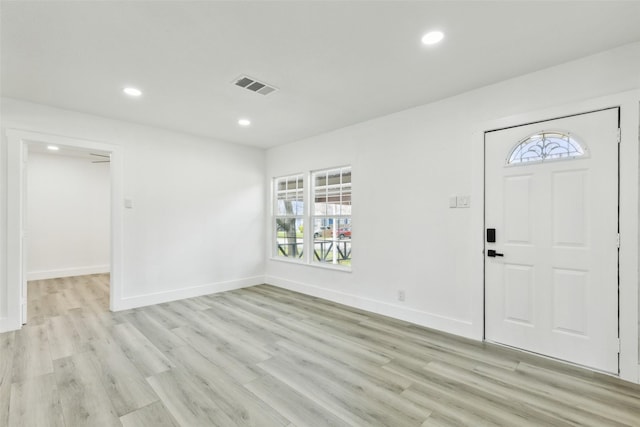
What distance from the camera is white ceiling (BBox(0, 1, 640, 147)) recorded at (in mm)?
1973

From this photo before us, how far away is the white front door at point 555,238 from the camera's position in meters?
2.44

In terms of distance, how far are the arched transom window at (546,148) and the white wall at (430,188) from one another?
288mm

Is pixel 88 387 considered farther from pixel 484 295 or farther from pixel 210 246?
pixel 484 295

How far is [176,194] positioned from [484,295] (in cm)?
451

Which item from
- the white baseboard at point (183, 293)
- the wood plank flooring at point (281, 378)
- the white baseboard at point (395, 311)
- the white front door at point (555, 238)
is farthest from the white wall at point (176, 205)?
the white front door at point (555, 238)

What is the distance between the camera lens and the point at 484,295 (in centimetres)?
308

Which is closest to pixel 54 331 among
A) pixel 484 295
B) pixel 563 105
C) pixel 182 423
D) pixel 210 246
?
pixel 210 246

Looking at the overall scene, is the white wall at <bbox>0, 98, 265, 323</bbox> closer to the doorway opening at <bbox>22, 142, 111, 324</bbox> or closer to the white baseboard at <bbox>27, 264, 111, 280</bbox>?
the doorway opening at <bbox>22, 142, 111, 324</bbox>

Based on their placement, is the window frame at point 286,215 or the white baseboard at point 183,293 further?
the window frame at point 286,215

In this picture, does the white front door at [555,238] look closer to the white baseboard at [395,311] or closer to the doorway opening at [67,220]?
the white baseboard at [395,311]

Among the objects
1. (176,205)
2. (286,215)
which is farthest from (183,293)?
(286,215)

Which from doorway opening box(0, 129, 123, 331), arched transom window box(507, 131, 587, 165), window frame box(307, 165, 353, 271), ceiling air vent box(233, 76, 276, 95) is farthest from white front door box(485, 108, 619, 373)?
doorway opening box(0, 129, 123, 331)

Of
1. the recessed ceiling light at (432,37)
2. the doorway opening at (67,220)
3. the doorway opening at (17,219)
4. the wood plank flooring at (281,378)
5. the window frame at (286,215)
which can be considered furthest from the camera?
the doorway opening at (67,220)

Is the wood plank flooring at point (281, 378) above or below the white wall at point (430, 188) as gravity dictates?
below
